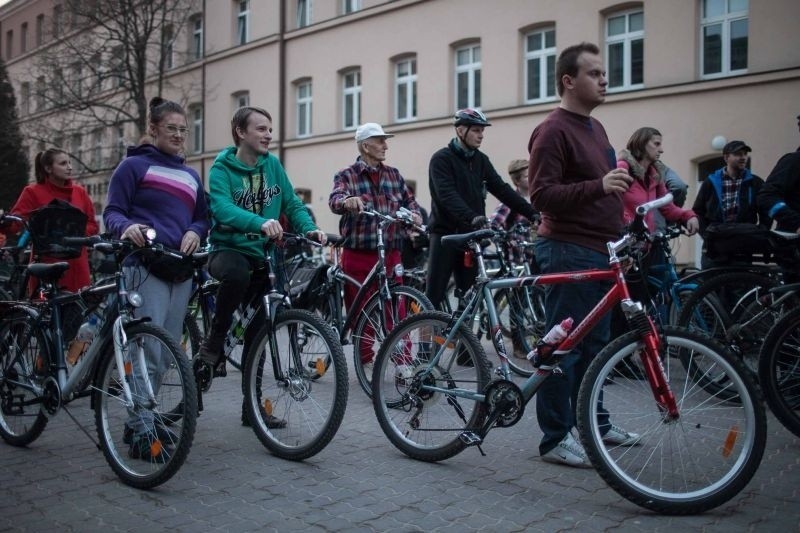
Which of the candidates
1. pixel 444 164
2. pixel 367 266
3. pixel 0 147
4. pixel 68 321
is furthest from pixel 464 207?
pixel 0 147

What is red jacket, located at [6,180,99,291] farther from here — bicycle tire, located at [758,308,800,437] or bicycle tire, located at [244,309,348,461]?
bicycle tire, located at [758,308,800,437]

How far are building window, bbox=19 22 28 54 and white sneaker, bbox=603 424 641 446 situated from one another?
4790cm

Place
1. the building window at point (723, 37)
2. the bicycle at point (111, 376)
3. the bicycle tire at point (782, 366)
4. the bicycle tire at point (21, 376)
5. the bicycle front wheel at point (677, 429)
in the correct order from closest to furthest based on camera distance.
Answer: the bicycle front wheel at point (677, 429) → the bicycle at point (111, 376) → the bicycle tire at point (782, 366) → the bicycle tire at point (21, 376) → the building window at point (723, 37)

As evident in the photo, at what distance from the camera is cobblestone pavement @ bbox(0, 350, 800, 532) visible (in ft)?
12.6

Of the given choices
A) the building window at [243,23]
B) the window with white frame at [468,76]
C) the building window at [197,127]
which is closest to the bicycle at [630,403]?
the window with white frame at [468,76]

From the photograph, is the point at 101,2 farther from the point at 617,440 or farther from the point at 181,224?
the point at 617,440

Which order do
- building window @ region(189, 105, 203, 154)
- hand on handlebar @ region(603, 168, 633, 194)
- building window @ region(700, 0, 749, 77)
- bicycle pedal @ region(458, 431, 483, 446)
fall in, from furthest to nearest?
building window @ region(189, 105, 203, 154)
building window @ region(700, 0, 749, 77)
bicycle pedal @ region(458, 431, 483, 446)
hand on handlebar @ region(603, 168, 633, 194)

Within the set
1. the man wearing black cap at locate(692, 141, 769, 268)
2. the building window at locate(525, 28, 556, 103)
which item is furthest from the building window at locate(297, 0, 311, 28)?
the man wearing black cap at locate(692, 141, 769, 268)

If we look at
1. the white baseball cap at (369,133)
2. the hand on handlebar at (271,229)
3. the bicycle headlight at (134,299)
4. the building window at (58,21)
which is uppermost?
the building window at (58,21)

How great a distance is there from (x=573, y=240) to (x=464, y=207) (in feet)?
7.75

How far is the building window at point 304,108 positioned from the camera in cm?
2731

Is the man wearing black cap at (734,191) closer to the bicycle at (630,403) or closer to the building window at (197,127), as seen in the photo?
the bicycle at (630,403)

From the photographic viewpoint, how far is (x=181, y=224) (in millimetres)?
5250

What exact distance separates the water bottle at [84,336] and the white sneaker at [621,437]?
2.77 m
